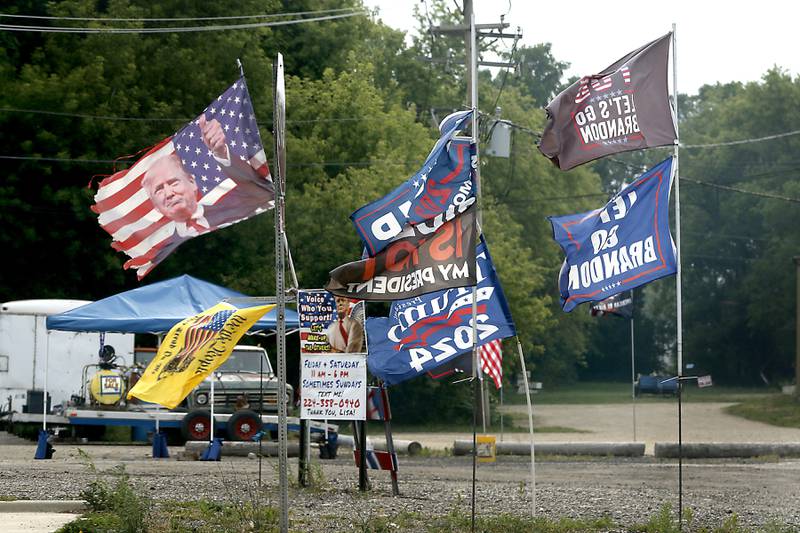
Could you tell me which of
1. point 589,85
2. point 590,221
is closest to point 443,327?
point 590,221

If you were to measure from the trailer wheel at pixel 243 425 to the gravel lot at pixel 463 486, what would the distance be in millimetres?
1999

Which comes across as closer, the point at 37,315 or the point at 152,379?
the point at 152,379

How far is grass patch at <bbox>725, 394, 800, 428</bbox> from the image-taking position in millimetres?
46031

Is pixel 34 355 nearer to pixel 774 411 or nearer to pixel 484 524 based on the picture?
pixel 484 524

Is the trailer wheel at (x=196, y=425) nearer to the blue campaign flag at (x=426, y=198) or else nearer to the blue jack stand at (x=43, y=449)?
the blue jack stand at (x=43, y=449)

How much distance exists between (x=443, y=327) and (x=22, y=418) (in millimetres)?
17247

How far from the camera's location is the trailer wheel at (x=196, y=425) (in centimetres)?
2784

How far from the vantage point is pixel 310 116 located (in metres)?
44.4

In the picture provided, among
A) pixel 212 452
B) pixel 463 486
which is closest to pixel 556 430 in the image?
pixel 212 452

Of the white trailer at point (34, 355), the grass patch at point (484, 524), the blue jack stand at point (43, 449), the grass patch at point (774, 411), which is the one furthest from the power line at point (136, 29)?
the grass patch at point (484, 524)

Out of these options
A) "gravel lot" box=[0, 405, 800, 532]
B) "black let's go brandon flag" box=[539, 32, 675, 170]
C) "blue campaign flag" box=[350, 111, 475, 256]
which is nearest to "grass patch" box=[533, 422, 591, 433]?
"gravel lot" box=[0, 405, 800, 532]

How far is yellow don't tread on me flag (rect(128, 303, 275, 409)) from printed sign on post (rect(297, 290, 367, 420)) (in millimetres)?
773

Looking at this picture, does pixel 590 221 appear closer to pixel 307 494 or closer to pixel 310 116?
pixel 307 494

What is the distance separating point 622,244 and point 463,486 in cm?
646
